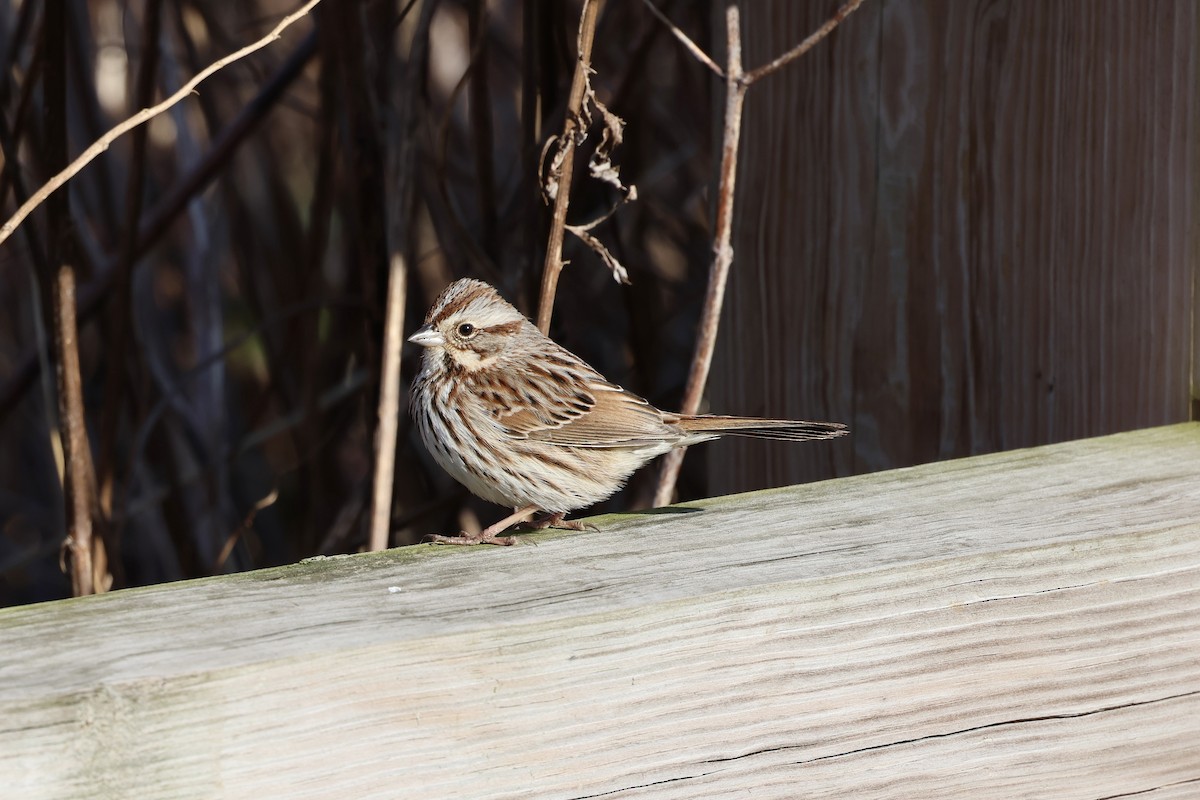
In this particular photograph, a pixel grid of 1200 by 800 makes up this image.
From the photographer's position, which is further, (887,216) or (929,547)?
(887,216)

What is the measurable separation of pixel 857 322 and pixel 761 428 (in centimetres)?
57

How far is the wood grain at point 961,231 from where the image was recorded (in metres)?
2.36

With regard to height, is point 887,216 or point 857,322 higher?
point 887,216

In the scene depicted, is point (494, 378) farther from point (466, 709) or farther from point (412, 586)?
point (466, 709)

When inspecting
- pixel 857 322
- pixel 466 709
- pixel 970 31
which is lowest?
pixel 466 709

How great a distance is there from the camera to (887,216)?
2.96m

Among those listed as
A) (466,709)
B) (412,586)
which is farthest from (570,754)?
(412,586)

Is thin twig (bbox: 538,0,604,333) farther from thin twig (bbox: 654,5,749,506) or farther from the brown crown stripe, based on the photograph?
the brown crown stripe

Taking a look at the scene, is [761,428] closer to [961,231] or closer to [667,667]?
[961,231]

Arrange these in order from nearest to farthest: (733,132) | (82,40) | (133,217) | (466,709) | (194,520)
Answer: (466,709) < (733,132) < (133,217) < (82,40) < (194,520)

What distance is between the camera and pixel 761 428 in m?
2.59

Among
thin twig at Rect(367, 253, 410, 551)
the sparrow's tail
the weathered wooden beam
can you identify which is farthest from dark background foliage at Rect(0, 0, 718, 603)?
the weathered wooden beam

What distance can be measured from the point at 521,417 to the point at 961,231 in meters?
0.97

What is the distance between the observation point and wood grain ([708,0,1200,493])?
2.36 meters
